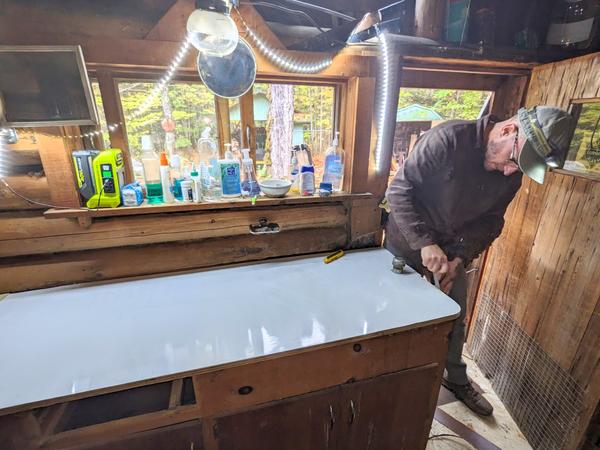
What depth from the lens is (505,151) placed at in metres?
1.27

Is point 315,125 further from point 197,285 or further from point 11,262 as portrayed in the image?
point 11,262

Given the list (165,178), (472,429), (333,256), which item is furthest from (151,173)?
(472,429)

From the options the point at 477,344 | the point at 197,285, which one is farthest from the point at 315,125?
the point at 477,344

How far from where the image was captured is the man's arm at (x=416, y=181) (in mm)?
1305

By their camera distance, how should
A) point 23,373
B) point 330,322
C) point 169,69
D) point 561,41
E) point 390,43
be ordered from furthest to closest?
point 561,41 < point 390,43 < point 169,69 < point 330,322 < point 23,373

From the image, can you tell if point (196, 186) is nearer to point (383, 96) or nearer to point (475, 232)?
point (383, 96)

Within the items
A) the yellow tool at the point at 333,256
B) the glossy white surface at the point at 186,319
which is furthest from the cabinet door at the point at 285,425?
the yellow tool at the point at 333,256

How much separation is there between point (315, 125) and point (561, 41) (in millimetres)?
1158

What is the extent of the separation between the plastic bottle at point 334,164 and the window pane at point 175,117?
0.52 metres

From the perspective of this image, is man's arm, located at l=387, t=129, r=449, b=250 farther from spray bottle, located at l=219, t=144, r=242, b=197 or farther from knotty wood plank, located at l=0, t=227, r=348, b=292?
spray bottle, located at l=219, t=144, r=242, b=197

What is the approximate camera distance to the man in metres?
1.14

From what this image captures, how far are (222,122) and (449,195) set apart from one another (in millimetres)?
1085

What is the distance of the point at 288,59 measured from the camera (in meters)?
1.18

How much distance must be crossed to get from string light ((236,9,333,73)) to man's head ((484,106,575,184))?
0.79 meters
